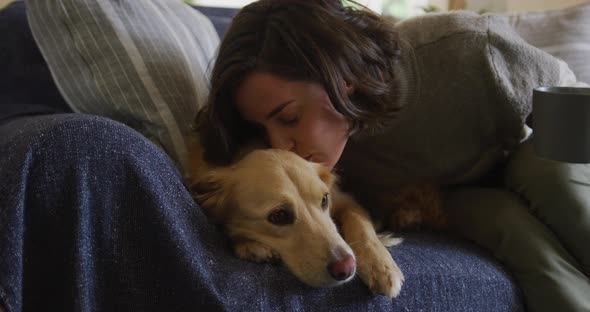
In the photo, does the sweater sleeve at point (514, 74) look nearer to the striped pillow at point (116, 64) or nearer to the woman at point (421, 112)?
the woman at point (421, 112)

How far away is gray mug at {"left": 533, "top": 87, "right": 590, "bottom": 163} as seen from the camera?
0.84 meters

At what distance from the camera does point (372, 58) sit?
48.8 inches

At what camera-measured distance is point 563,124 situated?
86 cm

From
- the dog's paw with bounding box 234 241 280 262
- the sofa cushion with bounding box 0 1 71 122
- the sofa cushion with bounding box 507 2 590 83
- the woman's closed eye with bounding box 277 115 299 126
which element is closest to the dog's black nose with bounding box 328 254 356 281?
the dog's paw with bounding box 234 241 280 262

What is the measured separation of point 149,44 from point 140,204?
0.60m

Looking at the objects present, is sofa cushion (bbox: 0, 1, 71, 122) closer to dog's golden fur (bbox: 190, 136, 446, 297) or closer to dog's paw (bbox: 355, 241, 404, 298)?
dog's golden fur (bbox: 190, 136, 446, 297)

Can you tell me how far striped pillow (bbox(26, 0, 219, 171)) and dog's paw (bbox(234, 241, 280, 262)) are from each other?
14.0 inches

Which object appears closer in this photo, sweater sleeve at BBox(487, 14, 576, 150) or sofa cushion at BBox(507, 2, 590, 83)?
sweater sleeve at BBox(487, 14, 576, 150)

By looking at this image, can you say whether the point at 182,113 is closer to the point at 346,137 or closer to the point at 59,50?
the point at 59,50

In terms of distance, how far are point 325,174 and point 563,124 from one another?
52 centimetres

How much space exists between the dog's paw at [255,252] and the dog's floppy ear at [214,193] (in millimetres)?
98

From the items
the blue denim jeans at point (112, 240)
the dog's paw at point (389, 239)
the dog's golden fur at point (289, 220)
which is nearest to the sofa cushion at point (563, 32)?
the dog's paw at point (389, 239)

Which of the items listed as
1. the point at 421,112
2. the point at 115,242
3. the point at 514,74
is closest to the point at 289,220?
the point at 115,242

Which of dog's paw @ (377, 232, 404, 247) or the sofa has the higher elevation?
the sofa
